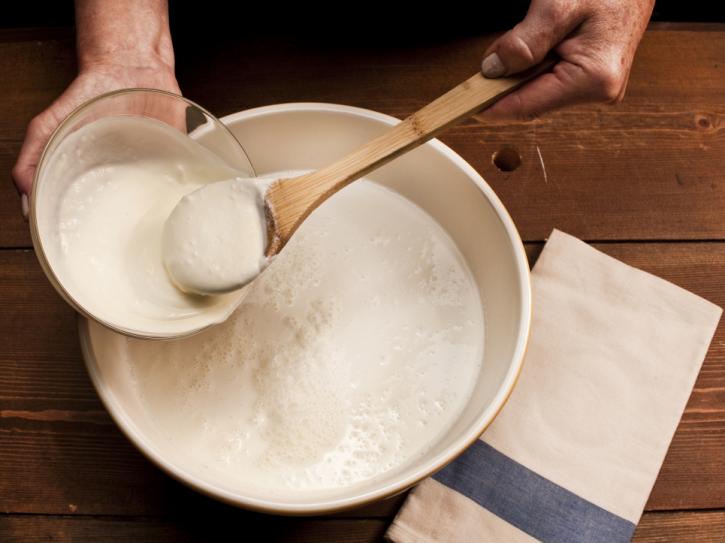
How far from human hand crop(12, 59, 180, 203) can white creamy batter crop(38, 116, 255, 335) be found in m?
0.11

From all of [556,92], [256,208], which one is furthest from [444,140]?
[256,208]

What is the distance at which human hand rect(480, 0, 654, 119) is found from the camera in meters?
0.67

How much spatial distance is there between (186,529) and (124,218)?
35 centimetres

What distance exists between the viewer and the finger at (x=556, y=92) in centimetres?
69

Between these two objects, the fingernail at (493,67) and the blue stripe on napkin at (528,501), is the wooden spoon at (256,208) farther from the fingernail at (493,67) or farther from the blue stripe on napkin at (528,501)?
the blue stripe on napkin at (528,501)

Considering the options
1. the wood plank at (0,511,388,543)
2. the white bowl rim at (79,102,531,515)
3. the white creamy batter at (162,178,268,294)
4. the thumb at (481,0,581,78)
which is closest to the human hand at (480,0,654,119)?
the thumb at (481,0,581,78)

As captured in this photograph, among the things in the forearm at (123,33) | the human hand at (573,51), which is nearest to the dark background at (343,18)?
the forearm at (123,33)

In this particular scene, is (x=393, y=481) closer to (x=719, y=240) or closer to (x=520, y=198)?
(x=520, y=198)

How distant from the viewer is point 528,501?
0.73m

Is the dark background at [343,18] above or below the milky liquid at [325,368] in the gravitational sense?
above

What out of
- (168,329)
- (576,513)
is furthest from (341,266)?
(576,513)

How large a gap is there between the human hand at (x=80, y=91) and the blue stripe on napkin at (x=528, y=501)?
557 mm

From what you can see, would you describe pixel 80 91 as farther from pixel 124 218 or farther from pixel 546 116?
pixel 546 116

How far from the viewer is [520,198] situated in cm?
88
